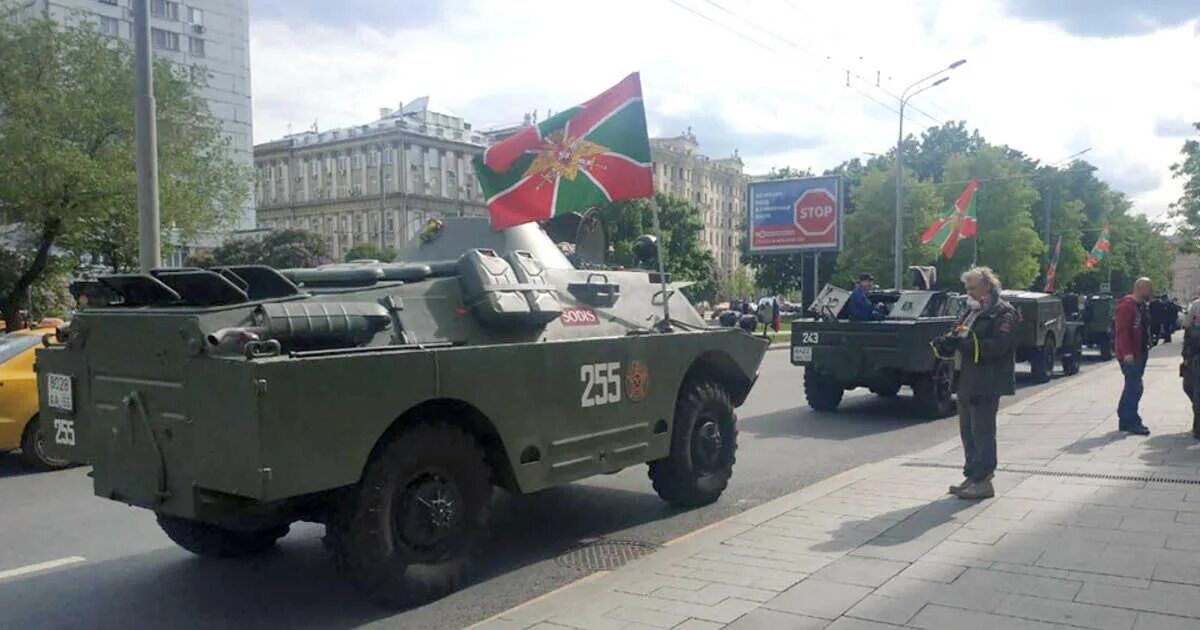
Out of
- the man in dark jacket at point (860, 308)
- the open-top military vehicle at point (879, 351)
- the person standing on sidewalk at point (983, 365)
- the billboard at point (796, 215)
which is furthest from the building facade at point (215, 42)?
the person standing on sidewalk at point (983, 365)

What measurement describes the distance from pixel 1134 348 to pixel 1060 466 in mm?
3044

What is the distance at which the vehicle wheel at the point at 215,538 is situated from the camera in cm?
574

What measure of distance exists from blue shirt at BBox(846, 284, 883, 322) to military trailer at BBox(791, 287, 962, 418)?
0.12 meters

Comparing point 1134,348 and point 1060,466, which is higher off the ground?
point 1134,348

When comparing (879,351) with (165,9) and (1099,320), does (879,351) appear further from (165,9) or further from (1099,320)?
(165,9)

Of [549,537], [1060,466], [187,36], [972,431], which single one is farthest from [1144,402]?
[187,36]

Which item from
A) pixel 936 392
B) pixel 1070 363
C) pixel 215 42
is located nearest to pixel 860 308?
pixel 936 392

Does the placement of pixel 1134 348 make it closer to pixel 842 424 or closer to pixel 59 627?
pixel 842 424

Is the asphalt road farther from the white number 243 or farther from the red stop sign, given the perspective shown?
the red stop sign

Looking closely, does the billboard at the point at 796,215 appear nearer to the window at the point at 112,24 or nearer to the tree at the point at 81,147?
the tree at the point at 81,147

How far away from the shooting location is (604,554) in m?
6.07

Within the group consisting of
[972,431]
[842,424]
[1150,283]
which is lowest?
[842,424]

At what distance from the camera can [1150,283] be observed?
10477 millimetres

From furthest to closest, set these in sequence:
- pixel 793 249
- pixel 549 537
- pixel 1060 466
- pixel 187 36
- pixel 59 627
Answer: pixel 187 36
pixel 793 249
pixel 1060 466
pixel 549 537
pixel 59 627
